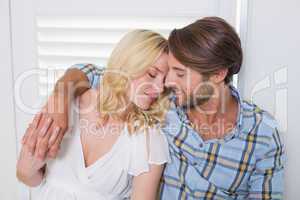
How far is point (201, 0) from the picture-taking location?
4.08ft

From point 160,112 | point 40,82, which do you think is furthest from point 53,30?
point 160,112

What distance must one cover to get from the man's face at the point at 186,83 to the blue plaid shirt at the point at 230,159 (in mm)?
68

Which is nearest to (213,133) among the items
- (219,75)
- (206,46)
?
(219,75)

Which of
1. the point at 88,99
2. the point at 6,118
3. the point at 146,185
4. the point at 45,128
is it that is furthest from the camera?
the point at 6,118

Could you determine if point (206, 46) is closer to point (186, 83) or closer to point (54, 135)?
point (186, 83)

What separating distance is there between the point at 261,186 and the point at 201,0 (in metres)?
0.61

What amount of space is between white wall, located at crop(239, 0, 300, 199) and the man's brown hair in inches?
7.7

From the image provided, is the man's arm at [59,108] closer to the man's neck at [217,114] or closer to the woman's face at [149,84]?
the woman's face at [149,84]

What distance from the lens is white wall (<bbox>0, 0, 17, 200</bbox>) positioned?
4.50 ft

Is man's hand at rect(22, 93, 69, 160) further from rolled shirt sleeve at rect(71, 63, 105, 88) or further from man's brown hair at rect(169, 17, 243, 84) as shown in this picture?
man's brown hair at rect(169, 17, 243, 84)

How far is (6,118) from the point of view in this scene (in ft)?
4.75

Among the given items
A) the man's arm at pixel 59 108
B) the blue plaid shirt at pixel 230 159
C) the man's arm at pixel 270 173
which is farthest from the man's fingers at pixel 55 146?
the man's arm at pixel 270 173

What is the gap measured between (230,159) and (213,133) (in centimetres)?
9

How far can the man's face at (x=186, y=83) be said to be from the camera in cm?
107
